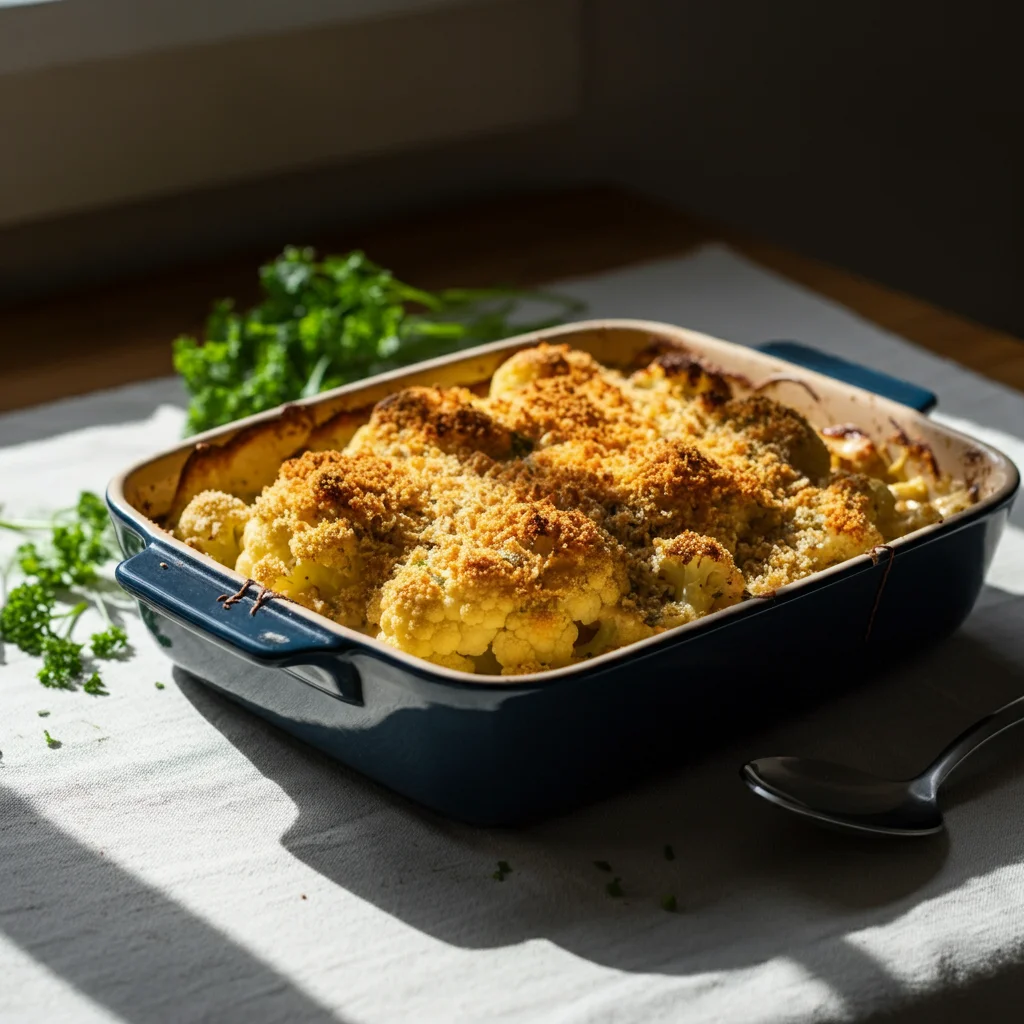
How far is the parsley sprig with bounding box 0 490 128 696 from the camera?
137 cm

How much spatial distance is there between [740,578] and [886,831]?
0.21 metres

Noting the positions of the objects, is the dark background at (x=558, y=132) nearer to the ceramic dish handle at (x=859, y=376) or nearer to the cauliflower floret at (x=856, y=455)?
the ceramic dish handle at (x=859, y=376)

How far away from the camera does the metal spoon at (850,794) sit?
111 cm

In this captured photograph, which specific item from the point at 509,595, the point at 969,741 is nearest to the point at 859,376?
the point at 969,741

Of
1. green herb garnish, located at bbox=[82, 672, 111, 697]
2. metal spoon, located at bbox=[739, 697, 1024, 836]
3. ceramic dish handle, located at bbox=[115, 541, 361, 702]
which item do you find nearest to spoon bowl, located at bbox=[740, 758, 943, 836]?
metal spoon, located at bbox=[739, 697, 1024, 836]

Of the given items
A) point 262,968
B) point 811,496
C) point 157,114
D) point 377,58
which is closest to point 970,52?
point 377,58

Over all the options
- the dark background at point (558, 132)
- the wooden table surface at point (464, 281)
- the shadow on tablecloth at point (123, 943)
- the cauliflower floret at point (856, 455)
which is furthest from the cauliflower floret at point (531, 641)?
the dark background at point (558, 132)

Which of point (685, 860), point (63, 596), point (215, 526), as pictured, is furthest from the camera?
point (63, 596)

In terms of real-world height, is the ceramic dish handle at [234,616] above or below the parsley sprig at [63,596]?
above

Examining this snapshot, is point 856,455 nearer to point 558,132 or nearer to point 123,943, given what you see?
point 123,943

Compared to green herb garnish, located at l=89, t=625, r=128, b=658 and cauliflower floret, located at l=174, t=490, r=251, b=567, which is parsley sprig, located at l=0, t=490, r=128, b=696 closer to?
green herb garnish, located at l=89, t=625, r=128, b=658

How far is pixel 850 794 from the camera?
1.13 m

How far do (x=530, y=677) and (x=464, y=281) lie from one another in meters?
1.38

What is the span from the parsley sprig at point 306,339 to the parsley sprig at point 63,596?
21cm
